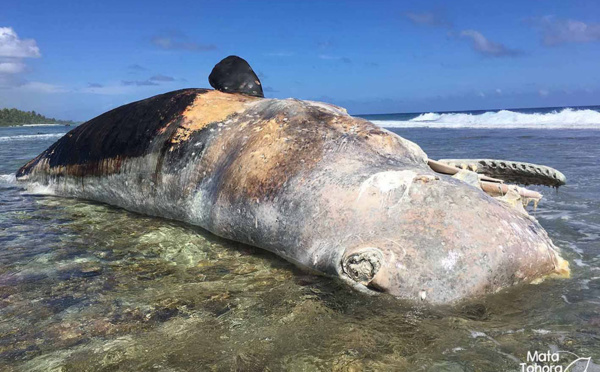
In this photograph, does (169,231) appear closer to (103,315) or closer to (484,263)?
(103,315)

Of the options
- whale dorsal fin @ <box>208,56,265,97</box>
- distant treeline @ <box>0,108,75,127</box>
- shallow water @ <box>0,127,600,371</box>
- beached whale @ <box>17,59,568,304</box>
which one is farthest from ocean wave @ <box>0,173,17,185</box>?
distant treeline @ <box>0,108,75,127</box>

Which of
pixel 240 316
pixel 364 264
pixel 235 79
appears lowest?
pixel 240 316

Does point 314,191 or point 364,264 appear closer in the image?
point 364,264

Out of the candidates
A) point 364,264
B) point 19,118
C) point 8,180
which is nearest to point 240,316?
point 364,264

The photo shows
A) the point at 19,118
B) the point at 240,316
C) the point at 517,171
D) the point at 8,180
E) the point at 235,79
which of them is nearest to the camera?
the point at 240,316

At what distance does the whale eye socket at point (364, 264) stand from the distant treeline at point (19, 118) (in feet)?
213

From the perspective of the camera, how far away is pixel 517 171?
15.5 ft

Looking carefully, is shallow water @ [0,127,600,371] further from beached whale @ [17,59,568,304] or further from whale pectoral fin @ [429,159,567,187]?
whale pectoral fin @ [429,159,567,187]

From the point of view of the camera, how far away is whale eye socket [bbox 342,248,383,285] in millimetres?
2529

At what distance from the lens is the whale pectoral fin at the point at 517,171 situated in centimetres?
460

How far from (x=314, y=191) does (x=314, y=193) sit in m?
0.02

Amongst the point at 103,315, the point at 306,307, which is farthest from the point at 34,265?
the point at 306,307

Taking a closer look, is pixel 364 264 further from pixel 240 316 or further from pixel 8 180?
pixel 8 180

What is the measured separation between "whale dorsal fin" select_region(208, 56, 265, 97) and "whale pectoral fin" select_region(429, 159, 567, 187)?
2.21 m
